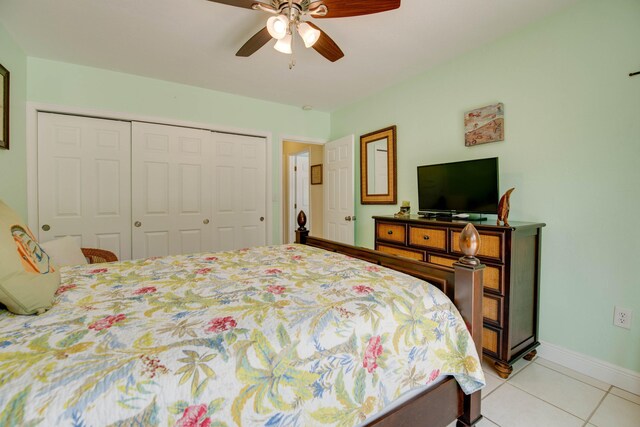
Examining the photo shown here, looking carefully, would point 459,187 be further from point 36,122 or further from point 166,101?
point 36,122

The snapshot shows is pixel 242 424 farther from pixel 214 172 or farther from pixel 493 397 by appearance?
pixel 214 172

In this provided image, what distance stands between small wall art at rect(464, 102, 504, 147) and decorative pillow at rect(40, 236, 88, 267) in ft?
10.6

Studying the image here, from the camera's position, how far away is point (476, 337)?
1.23m

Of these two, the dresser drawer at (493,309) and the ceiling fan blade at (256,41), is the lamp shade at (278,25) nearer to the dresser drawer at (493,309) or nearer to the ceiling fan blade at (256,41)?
the ceiling fan blade at (256,41)

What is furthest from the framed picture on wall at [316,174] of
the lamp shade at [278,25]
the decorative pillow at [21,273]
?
the decorative pillow at [21,273]

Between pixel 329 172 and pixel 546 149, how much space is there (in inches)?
100

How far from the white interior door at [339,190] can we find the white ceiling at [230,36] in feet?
3.03

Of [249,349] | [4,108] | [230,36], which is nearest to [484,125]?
[230,36]

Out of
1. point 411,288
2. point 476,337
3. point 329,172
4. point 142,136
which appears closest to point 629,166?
point 476,337

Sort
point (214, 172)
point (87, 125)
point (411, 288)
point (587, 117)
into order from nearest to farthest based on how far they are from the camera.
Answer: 1. point (411, 288)
2. point (587, 117)
3. point (87, 125)
4. point (214, 172)

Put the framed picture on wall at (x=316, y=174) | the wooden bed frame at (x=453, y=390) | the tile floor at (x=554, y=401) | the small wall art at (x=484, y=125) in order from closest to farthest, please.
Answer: the wooden bed frame at (x=453, y=390), the tile floor at (x=554, y=401), the small wall art at (x=484, y=125), the framed picture on wall at (x=316, y=174)

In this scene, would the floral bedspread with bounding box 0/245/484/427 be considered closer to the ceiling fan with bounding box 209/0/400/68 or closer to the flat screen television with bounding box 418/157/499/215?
the flat screen television with bounding box 418/157/499/215

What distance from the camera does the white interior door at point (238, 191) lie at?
11.6 ft

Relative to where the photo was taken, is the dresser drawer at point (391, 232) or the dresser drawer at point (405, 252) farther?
the dresser drawer at point (391, 232)
